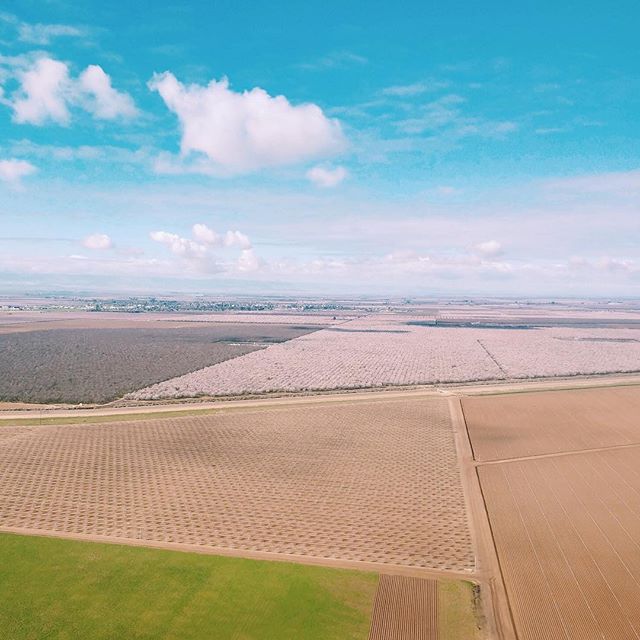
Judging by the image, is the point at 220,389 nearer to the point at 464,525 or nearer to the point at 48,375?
the point at 48,375

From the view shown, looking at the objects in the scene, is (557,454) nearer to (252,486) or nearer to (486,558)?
(486,558)

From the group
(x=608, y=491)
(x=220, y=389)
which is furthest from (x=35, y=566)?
(x=220, y=389)

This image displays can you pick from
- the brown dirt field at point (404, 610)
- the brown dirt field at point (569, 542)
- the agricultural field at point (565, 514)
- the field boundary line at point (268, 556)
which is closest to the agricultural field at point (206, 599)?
the brown dirt field at point (404, 610)

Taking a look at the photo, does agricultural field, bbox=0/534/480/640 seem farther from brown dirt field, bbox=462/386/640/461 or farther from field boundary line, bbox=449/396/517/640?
brown dirt field, bbox=462/386/640/461

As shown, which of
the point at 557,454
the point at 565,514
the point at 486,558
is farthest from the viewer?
the point at 557,454

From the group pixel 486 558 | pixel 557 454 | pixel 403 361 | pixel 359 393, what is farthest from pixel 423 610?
pixel 403 361

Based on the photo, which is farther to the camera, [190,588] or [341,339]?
[341,339]
